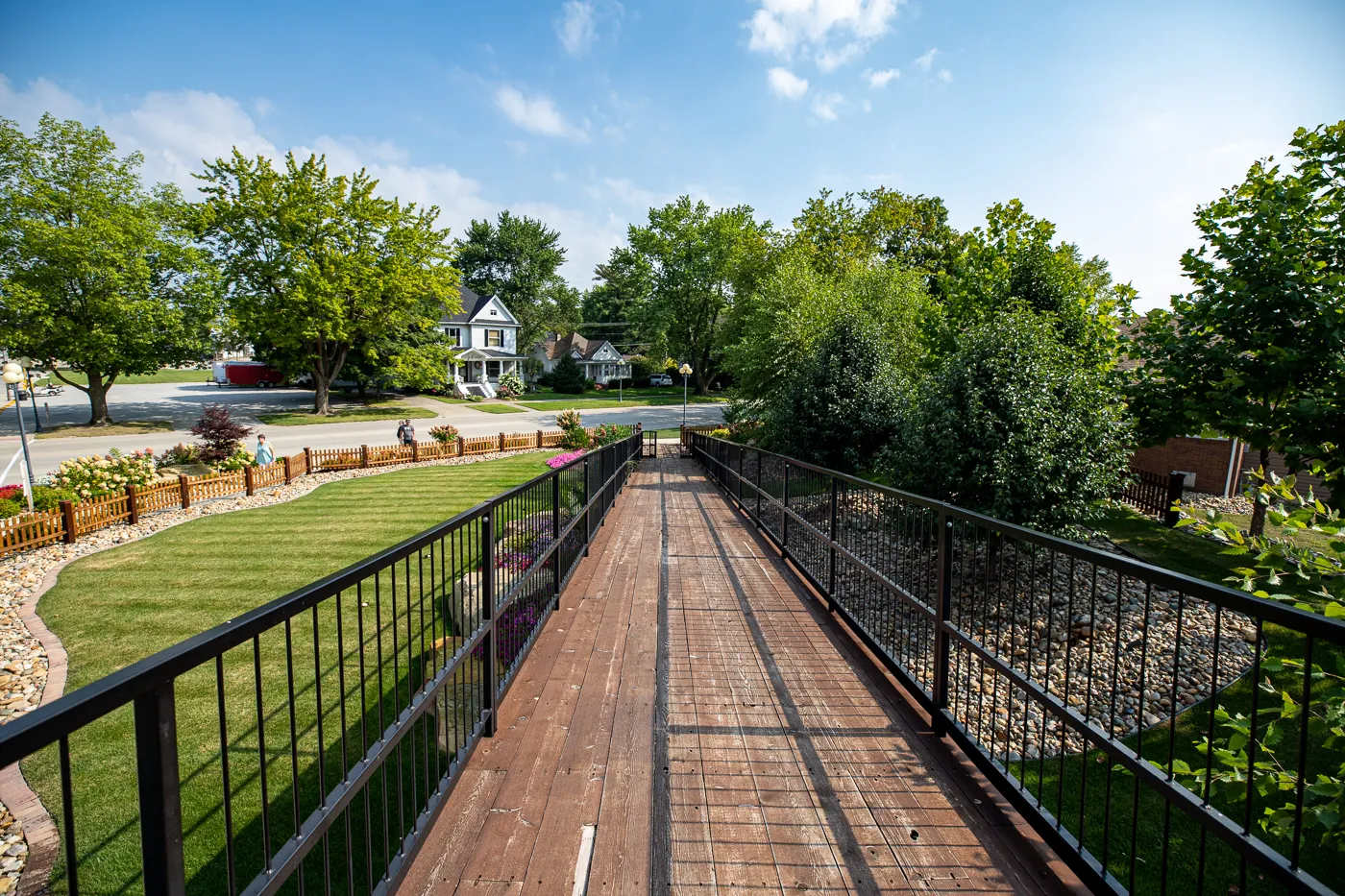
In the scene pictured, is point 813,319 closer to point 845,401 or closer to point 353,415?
point 845,401

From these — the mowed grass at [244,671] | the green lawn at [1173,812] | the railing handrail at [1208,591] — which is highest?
the railing handrail at [1208,591]

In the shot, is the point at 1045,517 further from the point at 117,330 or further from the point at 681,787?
the point at 117,330

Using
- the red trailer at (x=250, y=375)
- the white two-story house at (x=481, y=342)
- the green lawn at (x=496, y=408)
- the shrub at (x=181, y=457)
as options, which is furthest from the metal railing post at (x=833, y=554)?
the red trailer at (x=250, y=375)

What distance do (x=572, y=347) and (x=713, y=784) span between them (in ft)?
221

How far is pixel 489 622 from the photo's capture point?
131 inches

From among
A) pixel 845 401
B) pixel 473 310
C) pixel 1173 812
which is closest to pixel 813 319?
pixel 845 401

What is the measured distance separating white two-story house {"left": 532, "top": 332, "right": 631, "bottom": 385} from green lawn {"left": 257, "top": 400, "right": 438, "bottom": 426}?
29181 mm

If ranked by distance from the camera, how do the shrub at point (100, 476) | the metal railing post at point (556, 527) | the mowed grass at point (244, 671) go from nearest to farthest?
the mowed grass at point (244, 671), the metal railing post at point (556, 527), the shrub at point (100, 476)

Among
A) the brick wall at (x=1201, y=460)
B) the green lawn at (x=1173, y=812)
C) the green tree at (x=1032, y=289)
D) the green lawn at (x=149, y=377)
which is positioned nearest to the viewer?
the green lawn at (x=1173, y=812)

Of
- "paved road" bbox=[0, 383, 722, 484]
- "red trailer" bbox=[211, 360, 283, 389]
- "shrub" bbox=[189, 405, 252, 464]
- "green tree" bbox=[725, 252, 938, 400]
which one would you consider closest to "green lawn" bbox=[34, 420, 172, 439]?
"paved road" bbox=[0, 383, 722, 484]

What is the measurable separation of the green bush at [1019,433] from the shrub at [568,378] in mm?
47927

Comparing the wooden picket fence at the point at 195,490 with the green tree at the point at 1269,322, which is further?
the wooden picket fence at the point at 195,490

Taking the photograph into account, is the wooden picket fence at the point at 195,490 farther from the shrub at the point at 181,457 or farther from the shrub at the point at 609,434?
the shrub at the point at 181,457

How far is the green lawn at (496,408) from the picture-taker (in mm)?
37469
